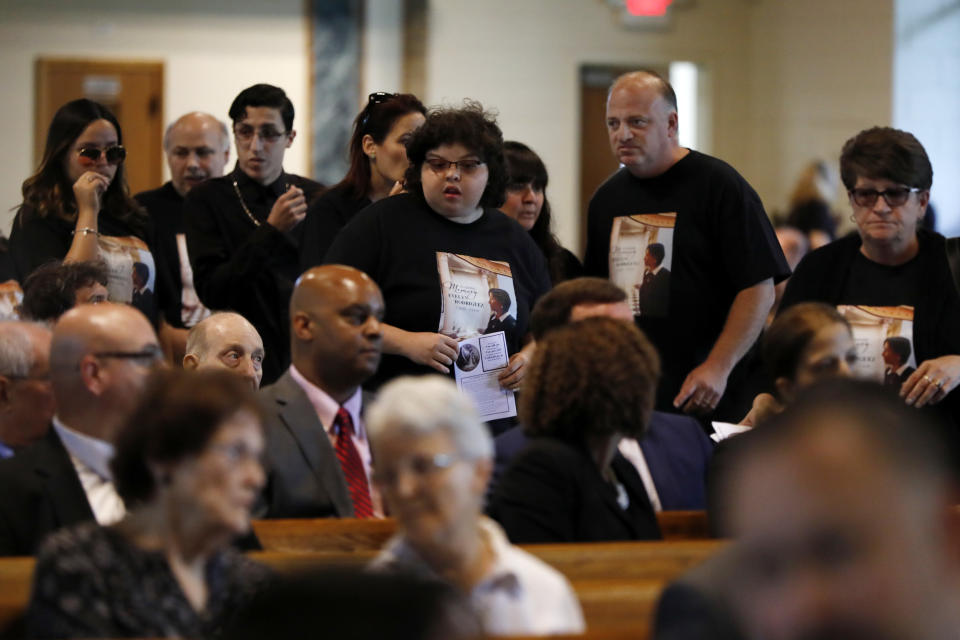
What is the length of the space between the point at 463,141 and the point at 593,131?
21.3ft

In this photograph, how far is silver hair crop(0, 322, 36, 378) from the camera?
10.3 ft

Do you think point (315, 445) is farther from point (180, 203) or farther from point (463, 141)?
point (180, 203)

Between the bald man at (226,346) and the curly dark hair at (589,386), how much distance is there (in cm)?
130

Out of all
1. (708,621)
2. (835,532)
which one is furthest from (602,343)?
(835,532)

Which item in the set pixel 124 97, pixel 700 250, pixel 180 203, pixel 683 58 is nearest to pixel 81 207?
pixel 180 203

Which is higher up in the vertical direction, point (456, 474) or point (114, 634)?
point (456, 474)

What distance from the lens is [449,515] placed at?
2236mm

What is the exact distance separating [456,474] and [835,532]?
0.94 metres

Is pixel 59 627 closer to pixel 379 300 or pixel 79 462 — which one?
pixel 79 462

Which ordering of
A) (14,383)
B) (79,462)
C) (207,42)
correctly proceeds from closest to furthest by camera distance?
(79,462) → (14,383) → (207,42)

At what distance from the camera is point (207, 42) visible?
9.66m

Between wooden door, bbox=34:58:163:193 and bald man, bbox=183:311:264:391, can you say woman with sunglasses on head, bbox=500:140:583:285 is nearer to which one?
bald man, bbox=183:311:264:391

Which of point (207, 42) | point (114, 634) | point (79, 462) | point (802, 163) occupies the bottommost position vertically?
point (114, 634)

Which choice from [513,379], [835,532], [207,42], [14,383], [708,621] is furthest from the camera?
[207,42]
